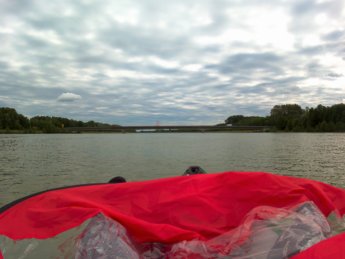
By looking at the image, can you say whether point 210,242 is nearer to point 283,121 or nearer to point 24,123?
point 283,121

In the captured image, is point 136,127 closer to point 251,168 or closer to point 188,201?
point 251,168

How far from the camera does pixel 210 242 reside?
309cm

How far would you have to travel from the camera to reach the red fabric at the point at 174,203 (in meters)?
2.93

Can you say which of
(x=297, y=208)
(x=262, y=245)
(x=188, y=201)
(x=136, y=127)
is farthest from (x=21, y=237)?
(x=136, y=127)

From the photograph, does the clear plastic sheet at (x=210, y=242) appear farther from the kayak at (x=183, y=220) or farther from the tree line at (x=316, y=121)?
the tree line at (x=316, y=121)

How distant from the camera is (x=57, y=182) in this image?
14250 mm

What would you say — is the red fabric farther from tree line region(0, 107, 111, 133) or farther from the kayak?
tree line region(0, 107, 111, 133)

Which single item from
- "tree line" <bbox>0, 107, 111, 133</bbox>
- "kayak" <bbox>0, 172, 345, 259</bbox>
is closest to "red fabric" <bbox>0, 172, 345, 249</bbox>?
"kayak" <bbox>0, 172, 345, 259</bbox>

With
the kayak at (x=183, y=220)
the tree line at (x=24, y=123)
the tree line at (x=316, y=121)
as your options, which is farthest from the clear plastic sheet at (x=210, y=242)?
the tree line at (x=24, y=123)

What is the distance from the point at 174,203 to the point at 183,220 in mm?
196

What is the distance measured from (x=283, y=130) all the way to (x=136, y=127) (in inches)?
2043

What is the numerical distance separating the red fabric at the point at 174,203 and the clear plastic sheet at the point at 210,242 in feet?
0.35

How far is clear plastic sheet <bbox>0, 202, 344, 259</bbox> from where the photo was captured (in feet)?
8.17

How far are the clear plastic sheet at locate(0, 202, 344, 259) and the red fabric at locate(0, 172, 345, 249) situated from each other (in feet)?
0.35
